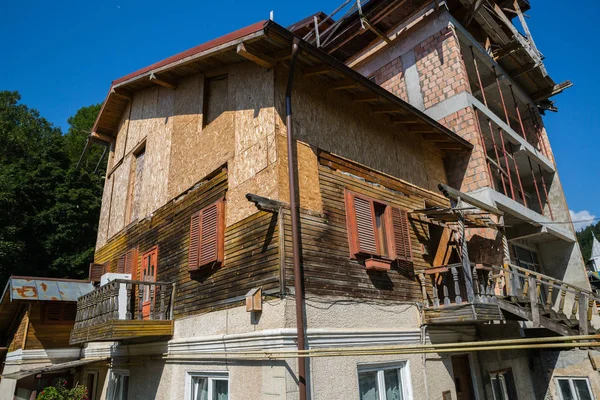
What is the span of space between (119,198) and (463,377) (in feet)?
38.0

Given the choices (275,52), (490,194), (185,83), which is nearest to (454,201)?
Result: (490,194)

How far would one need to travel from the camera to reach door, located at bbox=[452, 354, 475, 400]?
32.1 feet

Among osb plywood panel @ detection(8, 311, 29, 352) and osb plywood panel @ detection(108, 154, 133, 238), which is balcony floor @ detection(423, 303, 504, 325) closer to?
osb plywood panel @ detection(108, 154, 133, 238)

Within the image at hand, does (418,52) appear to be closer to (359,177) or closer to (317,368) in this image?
(359,177)

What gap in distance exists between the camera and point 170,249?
1009 centimetres

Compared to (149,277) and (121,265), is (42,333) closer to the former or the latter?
(121,265)

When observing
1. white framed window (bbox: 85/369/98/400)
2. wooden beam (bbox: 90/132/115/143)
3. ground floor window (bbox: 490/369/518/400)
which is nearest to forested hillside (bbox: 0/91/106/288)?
wooden beam (bbox: 90/132/115/143)

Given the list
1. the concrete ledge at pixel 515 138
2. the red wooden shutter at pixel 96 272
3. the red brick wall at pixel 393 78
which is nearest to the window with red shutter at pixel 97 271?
the red wooden shutter at pixel 96 272

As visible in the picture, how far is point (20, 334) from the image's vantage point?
14.8m

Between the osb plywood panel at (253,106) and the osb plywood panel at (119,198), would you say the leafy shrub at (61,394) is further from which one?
the osb plywood panel at (253,106)

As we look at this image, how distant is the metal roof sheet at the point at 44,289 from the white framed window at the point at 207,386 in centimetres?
833

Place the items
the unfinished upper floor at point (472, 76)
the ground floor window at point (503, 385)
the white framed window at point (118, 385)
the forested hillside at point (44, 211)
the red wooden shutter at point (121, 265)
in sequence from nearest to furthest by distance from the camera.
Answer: the ground floor window at point (503, 385) → the white framed window at point (118, 385) → the red wooden shutter at point (121, 265) → the unfinished upper floor at point (472, 76) → the forested hillside at point (44, 211)

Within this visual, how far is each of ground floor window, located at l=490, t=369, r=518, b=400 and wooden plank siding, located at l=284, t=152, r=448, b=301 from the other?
3.69 meters

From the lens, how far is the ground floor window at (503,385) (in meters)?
10.6
